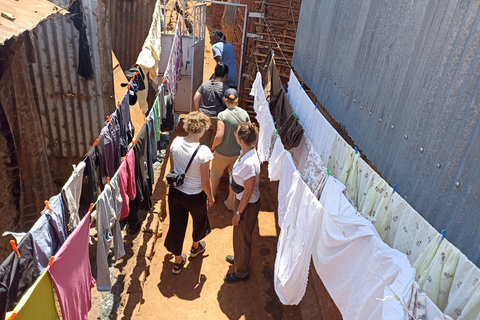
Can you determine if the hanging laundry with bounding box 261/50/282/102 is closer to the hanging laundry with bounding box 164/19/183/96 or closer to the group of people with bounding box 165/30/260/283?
the group of people with bounding box 165/30/260/283

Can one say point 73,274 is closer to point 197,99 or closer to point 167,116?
point 167,116

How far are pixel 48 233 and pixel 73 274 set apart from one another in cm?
39

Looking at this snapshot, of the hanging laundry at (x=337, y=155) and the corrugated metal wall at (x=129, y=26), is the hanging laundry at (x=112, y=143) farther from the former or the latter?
the corrugated metal wall at (x=129, y=26)

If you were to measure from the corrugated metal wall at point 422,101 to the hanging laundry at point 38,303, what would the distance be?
111 inches

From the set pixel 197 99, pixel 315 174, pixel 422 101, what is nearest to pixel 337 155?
pixel 315 174

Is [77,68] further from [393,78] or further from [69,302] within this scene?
[393,78]

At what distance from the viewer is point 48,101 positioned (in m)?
6.11

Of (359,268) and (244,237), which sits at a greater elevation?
(359,268)

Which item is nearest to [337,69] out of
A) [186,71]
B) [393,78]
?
[393,78]

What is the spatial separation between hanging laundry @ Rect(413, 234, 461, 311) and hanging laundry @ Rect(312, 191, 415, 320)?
18 cm

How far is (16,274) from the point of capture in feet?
7.30

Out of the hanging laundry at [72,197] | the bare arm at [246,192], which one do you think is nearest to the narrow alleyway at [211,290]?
the bare arm at [246,192]

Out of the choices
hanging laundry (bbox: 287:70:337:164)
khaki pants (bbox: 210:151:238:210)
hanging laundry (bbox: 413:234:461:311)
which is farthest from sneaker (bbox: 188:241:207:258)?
hanging laundry (bbox: 413:234:461:311)

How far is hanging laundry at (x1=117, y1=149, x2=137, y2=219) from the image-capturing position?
367 cm
